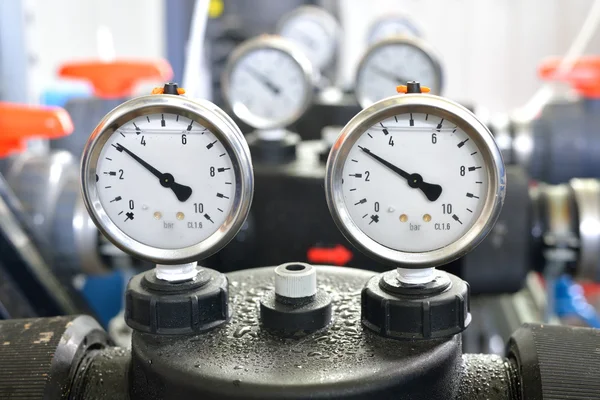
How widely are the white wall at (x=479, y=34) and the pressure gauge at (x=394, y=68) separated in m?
1.51

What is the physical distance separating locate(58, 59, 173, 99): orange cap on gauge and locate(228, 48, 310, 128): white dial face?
0.50m

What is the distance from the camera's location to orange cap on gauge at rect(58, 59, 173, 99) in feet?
6.89

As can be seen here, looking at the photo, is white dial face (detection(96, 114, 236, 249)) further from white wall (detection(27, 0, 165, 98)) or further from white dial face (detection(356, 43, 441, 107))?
white wall (detection(27, 0, 165, 98))

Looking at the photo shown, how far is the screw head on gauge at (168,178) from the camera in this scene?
0.70 meters

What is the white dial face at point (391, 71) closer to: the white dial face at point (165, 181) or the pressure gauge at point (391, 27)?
the pressure gauge at point (391, 27)

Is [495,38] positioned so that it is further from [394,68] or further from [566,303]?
[566,303]

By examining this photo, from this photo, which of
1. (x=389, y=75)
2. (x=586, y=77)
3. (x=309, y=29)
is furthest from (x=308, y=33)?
(x=586, y=77)

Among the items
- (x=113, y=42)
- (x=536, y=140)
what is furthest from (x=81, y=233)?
(x=113, y=42)

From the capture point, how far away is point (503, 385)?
0.68 meters

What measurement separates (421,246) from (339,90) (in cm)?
201

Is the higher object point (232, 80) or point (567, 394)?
point (232, 80)

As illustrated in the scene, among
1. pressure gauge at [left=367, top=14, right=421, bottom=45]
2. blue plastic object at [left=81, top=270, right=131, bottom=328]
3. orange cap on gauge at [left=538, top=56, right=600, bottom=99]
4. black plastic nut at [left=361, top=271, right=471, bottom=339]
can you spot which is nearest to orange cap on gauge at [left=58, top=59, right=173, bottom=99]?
blue plastic object at [left=81, top=270, right=131, bottom=328]

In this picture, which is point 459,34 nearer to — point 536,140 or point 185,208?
point 536,140

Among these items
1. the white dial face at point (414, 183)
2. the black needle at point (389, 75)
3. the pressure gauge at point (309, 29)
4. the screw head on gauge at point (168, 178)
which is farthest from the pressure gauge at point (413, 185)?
the pressure gauge at point (309, 29)
